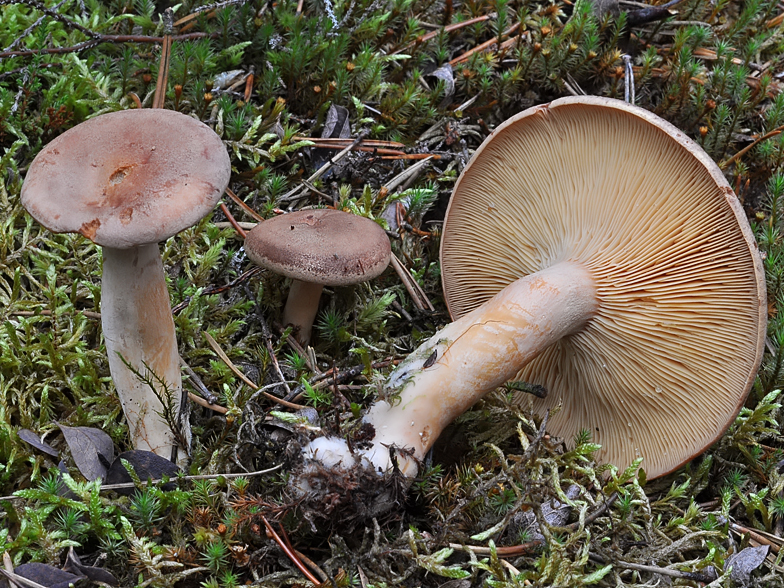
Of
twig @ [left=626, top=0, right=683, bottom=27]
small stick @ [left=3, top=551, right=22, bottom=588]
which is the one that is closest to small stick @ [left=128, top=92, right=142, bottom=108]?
small stick @ [left=3, top=551, right=22, bottom=588]

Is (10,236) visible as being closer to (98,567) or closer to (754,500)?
(98,567)

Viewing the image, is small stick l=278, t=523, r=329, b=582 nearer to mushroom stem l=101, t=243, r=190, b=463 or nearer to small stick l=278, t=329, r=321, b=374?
mushroom stem l=101, t=243, r=190, b=463

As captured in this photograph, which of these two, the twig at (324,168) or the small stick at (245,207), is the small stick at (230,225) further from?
the twig at (324,168)

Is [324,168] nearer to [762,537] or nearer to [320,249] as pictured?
[320,249]

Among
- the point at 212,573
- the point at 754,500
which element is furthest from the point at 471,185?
the point at 212,573

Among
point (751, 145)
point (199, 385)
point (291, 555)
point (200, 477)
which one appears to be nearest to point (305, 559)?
point (291, 555)

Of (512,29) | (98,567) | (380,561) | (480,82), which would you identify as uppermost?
(512,29)

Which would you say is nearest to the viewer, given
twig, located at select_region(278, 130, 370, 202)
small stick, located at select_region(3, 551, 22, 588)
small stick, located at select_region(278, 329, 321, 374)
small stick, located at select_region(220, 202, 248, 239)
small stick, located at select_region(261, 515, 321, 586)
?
small stick, located at select_region(3, 551, 22, 588)
